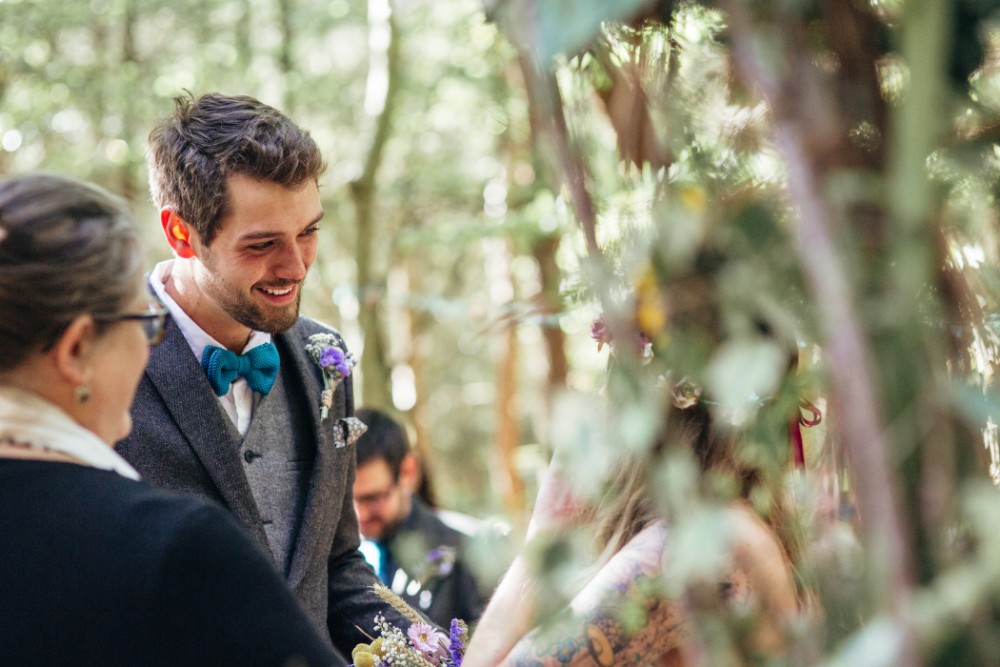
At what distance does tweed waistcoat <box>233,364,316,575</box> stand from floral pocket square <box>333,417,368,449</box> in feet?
0.20

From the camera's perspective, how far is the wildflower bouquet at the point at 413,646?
183 cm

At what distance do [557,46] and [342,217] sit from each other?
1156 centimetres

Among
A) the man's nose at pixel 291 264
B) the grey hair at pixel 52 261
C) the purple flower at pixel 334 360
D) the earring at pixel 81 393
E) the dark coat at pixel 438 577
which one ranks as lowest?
the dark coat at pixel 438 577

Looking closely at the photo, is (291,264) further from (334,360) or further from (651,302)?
(651,302)

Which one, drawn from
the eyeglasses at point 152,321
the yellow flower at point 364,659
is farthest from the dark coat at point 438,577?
the eyeglasses at point 152,321

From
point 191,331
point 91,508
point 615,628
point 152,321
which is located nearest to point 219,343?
point 191,331

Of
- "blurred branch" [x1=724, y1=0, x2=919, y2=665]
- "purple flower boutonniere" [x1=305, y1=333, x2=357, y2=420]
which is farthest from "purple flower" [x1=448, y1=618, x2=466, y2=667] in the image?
"blurred branch" [x1=724, y1=0, x2=919, y2=665]

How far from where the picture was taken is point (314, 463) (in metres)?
2.43

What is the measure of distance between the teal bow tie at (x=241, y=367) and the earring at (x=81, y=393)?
0.94m

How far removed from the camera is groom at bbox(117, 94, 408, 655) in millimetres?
2250

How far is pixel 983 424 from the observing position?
0.77m

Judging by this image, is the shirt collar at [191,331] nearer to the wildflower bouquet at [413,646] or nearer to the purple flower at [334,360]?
the purple flower at [334,360]

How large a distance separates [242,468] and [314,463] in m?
0.21

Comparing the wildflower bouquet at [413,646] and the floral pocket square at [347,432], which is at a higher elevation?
the floral pocket square at [347,432]
